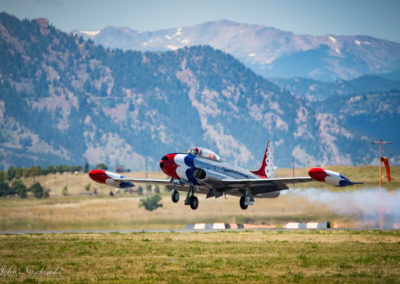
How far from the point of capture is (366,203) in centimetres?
9144

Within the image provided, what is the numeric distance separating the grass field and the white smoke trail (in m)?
11.1

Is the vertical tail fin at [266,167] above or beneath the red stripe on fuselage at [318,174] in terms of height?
above

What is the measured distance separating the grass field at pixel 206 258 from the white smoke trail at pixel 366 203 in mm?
11090

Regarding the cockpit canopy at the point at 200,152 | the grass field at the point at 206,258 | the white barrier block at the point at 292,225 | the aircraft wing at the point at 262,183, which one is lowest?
the grass field at the point at 206,258

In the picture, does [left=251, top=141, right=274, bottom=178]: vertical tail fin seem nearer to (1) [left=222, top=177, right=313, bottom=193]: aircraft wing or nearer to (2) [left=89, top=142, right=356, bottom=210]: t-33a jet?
(2) [left=89, top=142, right=356, bottom=210]: t-33a jet

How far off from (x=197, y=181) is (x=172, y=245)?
1168 cm

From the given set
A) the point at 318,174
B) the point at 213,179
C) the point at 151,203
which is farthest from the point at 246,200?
the point at 151,203

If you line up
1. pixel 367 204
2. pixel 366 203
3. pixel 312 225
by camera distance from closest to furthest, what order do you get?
1. pixel 367 204
2. pixel 366 203
3. pixel 312 225

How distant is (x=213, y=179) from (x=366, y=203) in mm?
40302

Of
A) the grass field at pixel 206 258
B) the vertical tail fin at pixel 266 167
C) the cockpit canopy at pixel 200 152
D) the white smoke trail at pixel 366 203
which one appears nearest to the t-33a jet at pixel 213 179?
the cockpit canopy at pixel 200 152

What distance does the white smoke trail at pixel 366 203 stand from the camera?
86688 millimetres

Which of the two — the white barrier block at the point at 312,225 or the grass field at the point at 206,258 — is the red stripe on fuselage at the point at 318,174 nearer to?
the grass field at the point at 206,258

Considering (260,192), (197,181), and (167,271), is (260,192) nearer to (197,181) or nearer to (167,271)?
(197,181)

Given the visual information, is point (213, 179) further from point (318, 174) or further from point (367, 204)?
point (367, 204)
